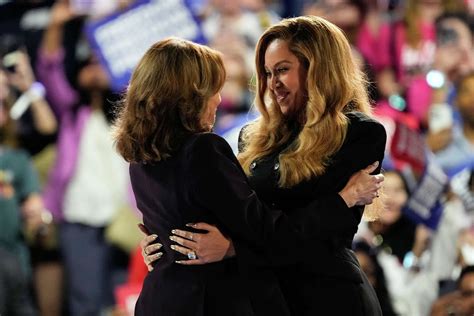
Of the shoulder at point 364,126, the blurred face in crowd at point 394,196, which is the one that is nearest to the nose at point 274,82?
the shoulder at point 364,126

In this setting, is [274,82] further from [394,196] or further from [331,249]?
[394,196]

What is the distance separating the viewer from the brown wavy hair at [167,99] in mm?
3527

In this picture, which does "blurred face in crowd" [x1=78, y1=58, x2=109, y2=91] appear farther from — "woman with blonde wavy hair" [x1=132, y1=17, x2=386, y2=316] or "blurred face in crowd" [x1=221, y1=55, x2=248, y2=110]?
"woman with blonde wavy hair" [x1=132, y1=17, x2=386, y2=316]

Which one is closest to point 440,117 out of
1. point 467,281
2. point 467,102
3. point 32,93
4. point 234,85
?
point 467,102

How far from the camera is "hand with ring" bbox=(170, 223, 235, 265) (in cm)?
349

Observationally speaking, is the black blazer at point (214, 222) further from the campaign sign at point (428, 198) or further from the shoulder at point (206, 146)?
the campaign sign at point (428, 198)

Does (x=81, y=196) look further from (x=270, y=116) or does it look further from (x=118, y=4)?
(x=270, y=116)

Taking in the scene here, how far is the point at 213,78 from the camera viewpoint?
3.57m

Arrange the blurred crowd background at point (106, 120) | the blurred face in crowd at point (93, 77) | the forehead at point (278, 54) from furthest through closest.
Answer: the blurred face in crowd at point (93, 77) → the blurred crowd background at point (106, 120) → the forehead at point (278, 54)

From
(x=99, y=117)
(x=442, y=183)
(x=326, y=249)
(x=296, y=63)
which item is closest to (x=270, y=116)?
(x=296, y=63)

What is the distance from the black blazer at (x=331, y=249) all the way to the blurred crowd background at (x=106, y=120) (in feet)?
8.89

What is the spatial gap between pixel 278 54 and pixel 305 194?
447mm

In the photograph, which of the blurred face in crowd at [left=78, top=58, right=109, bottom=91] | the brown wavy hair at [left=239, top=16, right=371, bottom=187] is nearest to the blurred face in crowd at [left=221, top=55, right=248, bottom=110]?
the blurred face in crowd at [left=78, top=58, right=109, bottom=91]

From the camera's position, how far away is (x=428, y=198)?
6.33 m
